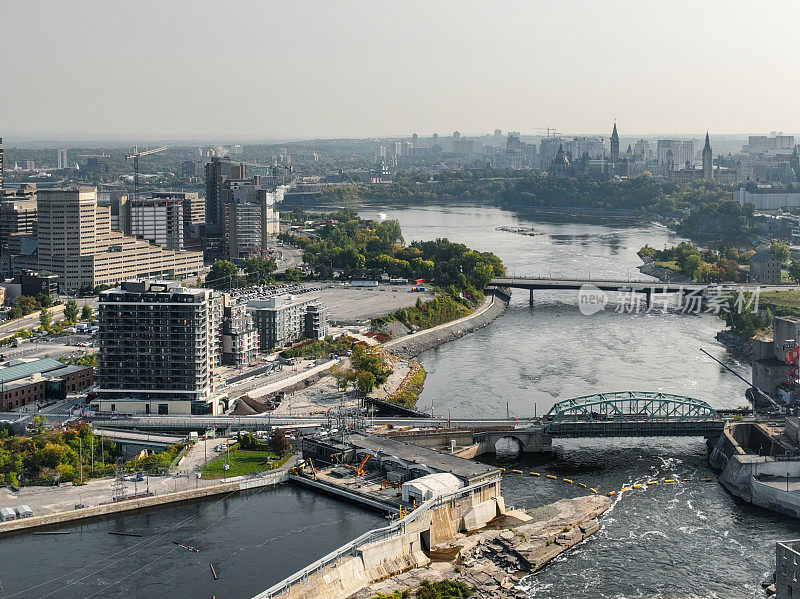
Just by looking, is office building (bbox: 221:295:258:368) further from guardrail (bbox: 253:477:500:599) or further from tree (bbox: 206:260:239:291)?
tree (bbox: 206:260:239:291)

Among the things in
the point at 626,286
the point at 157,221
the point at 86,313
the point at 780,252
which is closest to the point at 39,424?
the point at 86,313

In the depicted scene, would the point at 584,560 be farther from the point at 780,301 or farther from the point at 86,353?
the point at 780,301

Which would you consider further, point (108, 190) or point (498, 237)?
point (108, 190)

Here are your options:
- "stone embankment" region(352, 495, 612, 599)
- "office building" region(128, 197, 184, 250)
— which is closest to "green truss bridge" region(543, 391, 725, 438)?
"stone embankment" region(352, 495, 612, 599)

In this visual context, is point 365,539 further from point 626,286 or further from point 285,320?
point 626,286

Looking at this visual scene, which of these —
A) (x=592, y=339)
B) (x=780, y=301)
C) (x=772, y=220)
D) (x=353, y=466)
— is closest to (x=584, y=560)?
(x=353, y=466)

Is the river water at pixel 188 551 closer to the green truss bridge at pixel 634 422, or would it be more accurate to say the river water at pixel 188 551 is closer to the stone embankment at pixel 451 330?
the green truss bridge at pixel 634 422
